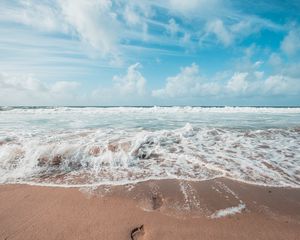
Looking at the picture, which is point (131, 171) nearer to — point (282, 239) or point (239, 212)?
point (239, 212)

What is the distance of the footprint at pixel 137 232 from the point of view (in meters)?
2.41

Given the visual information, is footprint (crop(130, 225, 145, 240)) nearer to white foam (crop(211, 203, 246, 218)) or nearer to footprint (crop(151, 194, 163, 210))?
footprint (crop(151, 194, 163, 210))

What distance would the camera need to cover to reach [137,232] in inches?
97.9

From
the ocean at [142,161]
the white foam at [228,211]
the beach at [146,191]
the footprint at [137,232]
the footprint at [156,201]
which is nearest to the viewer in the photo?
the footprint at [137,232]

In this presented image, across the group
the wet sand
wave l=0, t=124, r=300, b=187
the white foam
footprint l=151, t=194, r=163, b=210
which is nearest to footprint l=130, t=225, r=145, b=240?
the wet sand

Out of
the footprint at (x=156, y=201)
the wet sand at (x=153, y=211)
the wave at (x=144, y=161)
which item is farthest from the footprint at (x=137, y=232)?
the wave at (x=144, y=161)

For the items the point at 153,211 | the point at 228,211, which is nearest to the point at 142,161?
the point at 153,211

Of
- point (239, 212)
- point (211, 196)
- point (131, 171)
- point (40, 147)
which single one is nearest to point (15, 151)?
point (40, 147)

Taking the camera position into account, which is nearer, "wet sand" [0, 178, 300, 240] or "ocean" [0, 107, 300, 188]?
"wet sand" [0, 178, 300, 240]

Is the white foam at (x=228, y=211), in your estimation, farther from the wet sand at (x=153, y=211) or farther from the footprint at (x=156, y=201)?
the footprint at (x=156, y=201)

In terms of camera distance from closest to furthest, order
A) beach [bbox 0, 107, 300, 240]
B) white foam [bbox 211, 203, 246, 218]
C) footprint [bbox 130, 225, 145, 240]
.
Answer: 1. footprint [bbox 130, 225, 145, 240]
2. beach [bbox 0, 107, 300, 240]
3. white foam [bbox 211, 203, 246, 218]

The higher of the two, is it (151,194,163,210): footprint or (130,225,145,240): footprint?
(130,225,145,240): footprint

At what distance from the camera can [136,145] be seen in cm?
638

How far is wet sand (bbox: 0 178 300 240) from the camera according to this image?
246 centimetres
